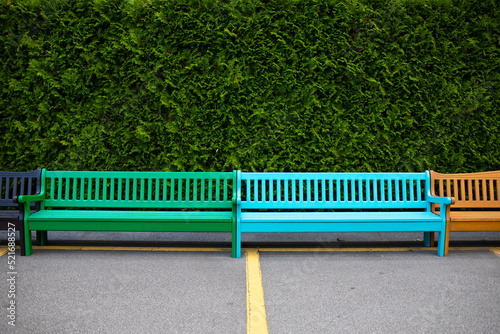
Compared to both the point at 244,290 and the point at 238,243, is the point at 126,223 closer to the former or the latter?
the point at 238,243

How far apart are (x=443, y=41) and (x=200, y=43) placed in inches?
145

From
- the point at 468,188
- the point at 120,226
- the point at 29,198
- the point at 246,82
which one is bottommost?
the point at 120,226

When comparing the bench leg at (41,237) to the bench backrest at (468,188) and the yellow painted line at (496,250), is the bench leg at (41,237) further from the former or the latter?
the yellow painted line at (496,250)

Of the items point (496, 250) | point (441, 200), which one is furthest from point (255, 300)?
point (496, 250)

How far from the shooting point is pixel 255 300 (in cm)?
304

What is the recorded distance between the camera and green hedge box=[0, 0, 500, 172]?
5.16m

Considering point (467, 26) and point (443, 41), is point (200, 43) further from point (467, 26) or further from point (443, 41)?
point (467, 26)

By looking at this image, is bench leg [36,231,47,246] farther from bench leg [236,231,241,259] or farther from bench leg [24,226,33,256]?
bench leg [236,231,241,259]

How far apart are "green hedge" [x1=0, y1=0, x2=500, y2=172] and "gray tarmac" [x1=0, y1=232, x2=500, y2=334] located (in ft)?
4.65

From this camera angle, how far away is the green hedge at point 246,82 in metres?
5.16

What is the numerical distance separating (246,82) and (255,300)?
10.6 ft

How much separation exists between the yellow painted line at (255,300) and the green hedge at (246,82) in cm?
180

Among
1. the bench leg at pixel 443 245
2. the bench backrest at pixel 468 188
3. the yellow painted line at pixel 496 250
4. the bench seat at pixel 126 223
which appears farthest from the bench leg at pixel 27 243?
the yellow painted line at pixel 496 250

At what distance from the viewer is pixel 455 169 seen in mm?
5410
